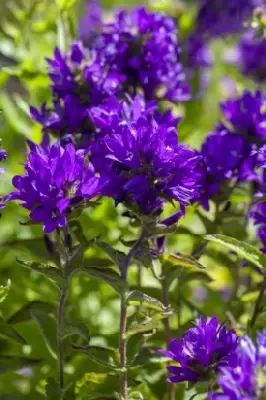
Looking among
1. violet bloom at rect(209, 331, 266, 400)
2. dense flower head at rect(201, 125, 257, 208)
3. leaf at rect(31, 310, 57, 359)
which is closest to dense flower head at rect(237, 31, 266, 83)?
dense flower head at rect(201, 125, 257, 208)

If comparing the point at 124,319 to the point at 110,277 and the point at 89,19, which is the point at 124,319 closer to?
the point at 110,277

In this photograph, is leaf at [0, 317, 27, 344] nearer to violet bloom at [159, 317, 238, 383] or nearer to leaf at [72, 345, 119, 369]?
leaf at [72, 345, 119, 369]

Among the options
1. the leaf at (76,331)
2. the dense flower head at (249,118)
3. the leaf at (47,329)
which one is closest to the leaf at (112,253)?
the leaf at (76,331)

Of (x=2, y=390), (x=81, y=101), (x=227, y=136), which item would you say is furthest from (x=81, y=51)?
(x=2, y=390)

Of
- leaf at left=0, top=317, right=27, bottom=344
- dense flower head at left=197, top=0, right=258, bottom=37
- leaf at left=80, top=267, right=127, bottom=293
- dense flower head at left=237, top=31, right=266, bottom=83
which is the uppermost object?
dense flower head at left=197, top=0, right=258, bottom=37

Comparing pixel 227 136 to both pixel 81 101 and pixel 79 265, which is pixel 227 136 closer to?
pixel 81 101
